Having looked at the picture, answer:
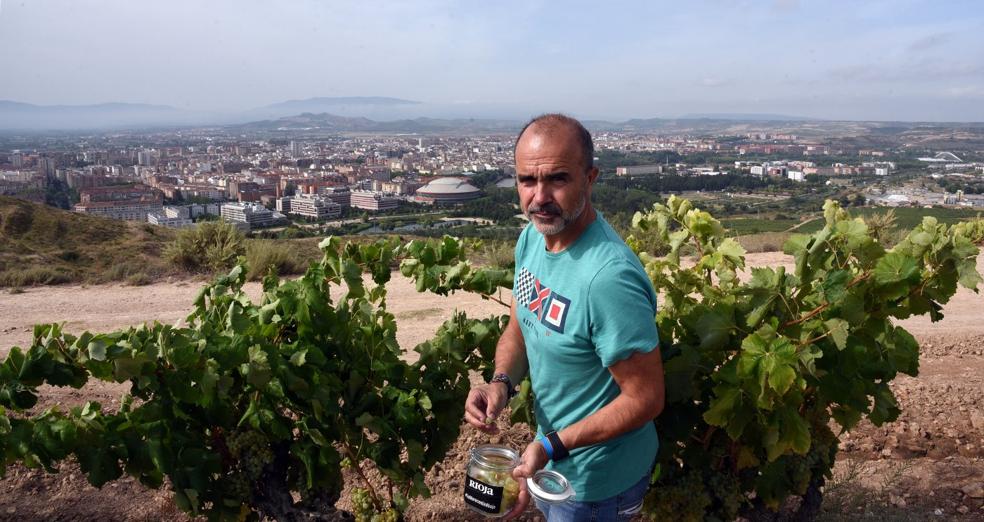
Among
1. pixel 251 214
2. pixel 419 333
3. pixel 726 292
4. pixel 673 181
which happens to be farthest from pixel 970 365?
pixel 673 181

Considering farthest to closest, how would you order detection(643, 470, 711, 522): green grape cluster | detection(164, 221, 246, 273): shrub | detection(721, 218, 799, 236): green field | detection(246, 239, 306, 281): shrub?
detection(721, 218, 799, 236): green field → detection(164, 221, 246, 273): shrub → detection(246, 239, 306, 281): shrub → detection(643, 470, 711, 522): green grape cluster

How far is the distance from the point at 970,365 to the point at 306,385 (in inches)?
241

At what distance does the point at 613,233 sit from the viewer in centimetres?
234

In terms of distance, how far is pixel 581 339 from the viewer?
2186mm

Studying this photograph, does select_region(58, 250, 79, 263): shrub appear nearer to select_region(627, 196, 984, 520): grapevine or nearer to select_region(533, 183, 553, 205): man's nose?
select_region(627, 196, 984, 520): grapevine

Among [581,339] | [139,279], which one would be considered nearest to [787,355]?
[581,339]

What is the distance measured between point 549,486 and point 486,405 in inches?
15.0

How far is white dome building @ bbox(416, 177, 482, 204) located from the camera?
4672 cm

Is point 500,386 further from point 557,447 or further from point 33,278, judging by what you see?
point 33,278

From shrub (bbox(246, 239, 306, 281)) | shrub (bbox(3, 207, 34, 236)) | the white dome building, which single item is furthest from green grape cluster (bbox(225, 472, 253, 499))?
the white dome building

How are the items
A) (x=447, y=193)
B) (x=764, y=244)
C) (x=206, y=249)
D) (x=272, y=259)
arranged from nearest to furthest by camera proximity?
(x=272, y=259)
(x=206, y=249)
(x=764, y=244)
(x=447, y=193)

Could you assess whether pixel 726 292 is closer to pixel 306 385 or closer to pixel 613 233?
pixel 613 233

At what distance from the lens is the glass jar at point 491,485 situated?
2.25m

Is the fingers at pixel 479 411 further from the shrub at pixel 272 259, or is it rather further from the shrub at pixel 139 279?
the shrub at pixel 139 279
